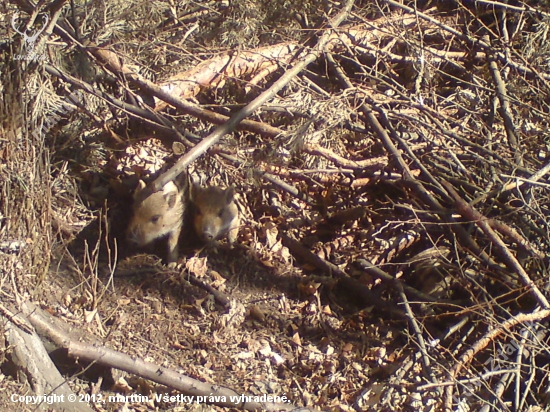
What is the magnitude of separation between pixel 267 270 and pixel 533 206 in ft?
8.19

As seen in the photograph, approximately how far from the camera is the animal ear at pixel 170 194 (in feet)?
18.5

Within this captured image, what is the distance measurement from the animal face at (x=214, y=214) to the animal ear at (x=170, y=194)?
Result: 1.12 ft

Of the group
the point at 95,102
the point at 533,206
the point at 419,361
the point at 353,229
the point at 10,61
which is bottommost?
the point at 419,361

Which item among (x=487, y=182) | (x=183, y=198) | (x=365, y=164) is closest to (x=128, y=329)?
(x=183, y=198)

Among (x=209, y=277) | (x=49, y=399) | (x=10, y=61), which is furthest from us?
(x=209, y=277)

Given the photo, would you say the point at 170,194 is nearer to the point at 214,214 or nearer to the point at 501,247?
the point at 214,214

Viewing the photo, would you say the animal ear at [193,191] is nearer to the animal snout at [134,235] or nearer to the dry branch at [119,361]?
the animal snout at [134,235]

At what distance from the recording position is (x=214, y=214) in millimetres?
5824

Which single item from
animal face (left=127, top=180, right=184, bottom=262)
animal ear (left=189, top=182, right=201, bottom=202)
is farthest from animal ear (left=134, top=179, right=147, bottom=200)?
animal ear (left=189, top=182, right=201, bottom=202)

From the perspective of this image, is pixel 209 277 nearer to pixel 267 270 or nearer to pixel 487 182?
pixel 267 270

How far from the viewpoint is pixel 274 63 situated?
6039mm

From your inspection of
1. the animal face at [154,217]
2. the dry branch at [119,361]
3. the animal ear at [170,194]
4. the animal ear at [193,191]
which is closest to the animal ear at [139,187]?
the animal face at [154,217]

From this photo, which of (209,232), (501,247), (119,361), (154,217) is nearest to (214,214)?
(209,232)

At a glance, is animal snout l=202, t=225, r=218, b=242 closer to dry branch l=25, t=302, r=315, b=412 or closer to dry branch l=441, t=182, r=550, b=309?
dry branch l=25, t=302, r=315, b=412
